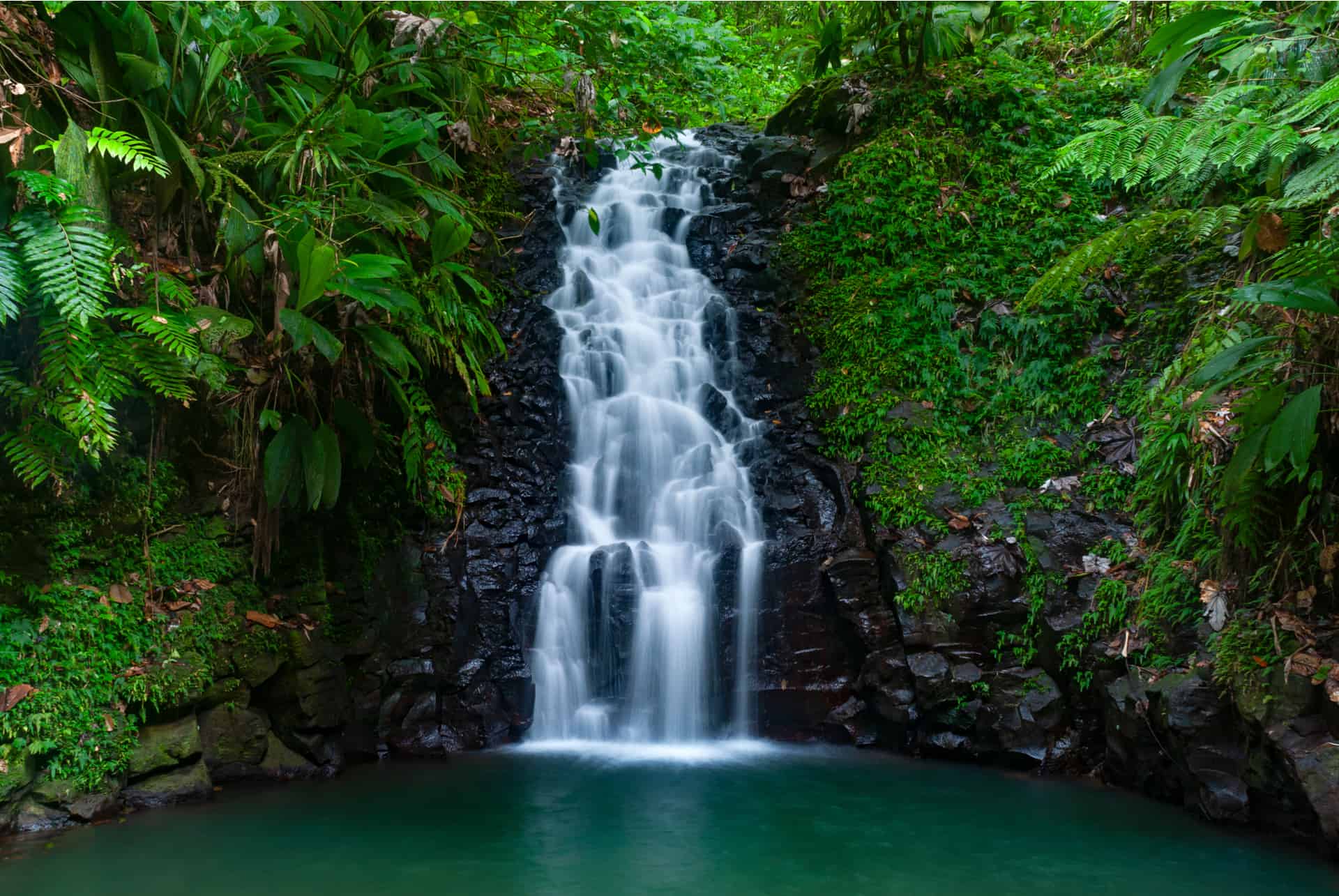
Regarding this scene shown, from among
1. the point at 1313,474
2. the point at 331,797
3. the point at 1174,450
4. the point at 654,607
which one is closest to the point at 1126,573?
the point at 1174,450

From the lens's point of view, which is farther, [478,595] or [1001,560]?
[478,595]

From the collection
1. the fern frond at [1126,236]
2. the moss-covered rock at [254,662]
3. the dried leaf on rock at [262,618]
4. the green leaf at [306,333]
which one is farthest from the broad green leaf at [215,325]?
the fern frond at [1126,236]

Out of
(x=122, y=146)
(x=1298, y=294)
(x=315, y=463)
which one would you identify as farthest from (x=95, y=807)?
(x=1298, y=294)

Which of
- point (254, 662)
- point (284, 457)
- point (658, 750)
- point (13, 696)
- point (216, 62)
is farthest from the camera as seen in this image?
point (658, 750)

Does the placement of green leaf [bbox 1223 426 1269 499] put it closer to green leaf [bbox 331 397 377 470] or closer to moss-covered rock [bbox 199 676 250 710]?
green leaf [bbox 331 397 377 470]

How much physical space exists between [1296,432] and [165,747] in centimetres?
568

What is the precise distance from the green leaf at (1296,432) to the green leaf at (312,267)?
14.3 feet

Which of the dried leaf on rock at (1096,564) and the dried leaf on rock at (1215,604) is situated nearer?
the dried leaf on rock at (1215,604)

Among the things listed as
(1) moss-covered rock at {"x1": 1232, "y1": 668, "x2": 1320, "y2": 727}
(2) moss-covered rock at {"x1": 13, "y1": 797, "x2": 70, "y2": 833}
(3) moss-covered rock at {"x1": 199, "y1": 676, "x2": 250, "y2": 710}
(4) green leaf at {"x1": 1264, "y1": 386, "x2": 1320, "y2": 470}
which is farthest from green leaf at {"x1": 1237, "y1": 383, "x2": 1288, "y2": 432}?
(2) moss-covered rock at {"x1": 13, "y1": 797, "x2": 70, "y2": 833}

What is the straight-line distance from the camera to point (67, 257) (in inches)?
140

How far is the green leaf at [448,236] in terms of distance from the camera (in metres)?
5.52

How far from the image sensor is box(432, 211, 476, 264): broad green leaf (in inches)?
217

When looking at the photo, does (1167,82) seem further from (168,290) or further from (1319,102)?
(168,290)

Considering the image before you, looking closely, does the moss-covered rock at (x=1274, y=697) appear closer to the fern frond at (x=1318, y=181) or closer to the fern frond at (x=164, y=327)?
the fern frond at (x=1318, y=181)
